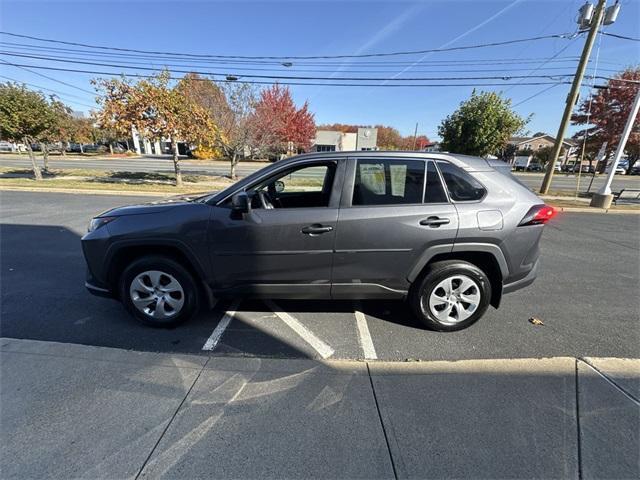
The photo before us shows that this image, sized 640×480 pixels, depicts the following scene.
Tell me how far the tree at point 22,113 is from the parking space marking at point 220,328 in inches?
612

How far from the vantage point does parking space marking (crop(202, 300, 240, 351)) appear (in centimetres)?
286

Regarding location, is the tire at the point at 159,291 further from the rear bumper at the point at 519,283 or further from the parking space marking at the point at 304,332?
the rear bumper at the point at 519,283

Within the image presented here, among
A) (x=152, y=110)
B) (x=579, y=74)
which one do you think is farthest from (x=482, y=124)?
(x=152, y=110)

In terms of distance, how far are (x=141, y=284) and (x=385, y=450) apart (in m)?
2.65

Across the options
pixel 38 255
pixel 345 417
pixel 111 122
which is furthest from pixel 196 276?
pixel 111 122

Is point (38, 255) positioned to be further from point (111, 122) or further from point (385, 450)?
point (111, 122)

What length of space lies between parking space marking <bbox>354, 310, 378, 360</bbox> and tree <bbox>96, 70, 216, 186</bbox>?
13006 mm

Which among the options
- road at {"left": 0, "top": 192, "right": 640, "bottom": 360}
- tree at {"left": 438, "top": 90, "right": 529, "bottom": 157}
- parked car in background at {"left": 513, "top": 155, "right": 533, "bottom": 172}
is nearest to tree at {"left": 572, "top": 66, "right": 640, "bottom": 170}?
parked car in background at {"left": 513, "top": 155, "right": 533, "bottom": 172}

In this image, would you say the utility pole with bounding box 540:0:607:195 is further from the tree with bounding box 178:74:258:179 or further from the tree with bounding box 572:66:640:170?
the tree with bounding box 572:66:640:170

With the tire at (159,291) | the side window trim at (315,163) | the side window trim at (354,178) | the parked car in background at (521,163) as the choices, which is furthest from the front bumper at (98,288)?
the parked car in background at (521,163)

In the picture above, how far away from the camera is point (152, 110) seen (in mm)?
12750

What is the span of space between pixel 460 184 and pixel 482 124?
57.9 feet

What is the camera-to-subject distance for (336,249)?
2898mm

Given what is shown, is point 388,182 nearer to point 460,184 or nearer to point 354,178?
point 354,178
